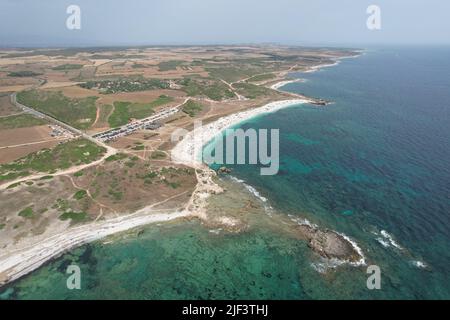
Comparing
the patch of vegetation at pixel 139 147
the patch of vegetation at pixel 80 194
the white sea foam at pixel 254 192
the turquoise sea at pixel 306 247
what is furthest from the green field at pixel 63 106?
the turquoise sea at pixel 306 247

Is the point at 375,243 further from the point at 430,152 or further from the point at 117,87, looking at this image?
the point at 117,87

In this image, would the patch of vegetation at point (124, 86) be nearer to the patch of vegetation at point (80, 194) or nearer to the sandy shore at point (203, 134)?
the sandy shore at point (203, 134)

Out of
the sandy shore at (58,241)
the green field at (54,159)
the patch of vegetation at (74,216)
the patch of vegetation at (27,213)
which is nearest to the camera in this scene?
the sandy shore at (58,241)

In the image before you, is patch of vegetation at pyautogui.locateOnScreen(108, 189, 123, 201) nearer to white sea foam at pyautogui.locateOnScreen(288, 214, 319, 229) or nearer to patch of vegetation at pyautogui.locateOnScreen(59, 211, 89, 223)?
patch of vegetation at pyautogui.locateOnScreen(59, 211, 89, 223)

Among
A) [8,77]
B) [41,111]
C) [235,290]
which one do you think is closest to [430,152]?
[235,290]

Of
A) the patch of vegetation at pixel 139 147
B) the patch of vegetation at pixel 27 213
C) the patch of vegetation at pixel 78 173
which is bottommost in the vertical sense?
the patch of vegetation at pixel 27 213
